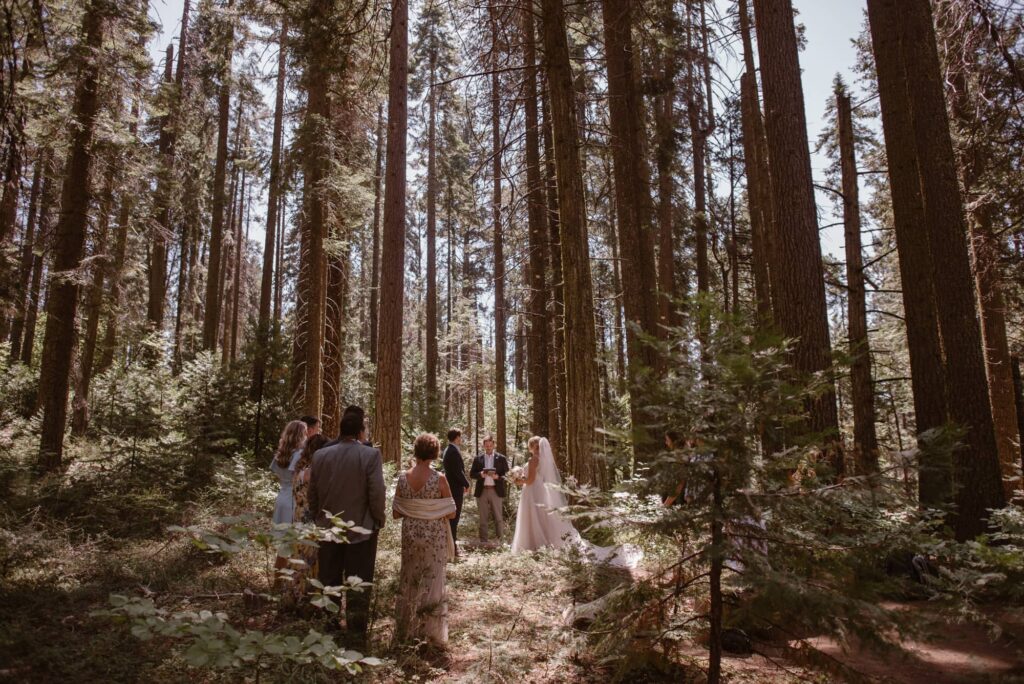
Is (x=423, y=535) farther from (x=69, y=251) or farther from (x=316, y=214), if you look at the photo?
(x=69, y=251)

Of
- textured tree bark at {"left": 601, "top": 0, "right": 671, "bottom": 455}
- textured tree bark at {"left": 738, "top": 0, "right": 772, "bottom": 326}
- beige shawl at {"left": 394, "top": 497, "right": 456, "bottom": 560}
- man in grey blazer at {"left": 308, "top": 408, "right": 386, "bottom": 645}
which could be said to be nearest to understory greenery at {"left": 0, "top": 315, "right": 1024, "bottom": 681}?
man in grey blazer at {"left": 308, "top": 408, "right": 386, "bottom": 645}

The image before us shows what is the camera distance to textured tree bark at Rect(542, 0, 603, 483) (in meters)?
7.04

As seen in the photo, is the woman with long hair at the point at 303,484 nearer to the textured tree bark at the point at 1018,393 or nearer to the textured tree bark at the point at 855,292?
the textured tree bark at the point at 855,292

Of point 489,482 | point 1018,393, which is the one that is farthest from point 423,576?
point 1018,393

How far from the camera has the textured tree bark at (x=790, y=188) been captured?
755 centimetres

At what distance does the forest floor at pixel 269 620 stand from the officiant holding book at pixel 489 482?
1.01 m

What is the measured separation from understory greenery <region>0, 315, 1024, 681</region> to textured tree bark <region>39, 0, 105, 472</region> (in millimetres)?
3538

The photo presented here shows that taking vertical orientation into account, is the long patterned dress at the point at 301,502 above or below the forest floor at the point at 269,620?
above

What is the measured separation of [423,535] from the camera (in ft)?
18.0

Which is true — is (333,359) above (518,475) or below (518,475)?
above

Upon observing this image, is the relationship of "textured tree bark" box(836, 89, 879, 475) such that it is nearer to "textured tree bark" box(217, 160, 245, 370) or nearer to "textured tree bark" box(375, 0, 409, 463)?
"textured tree bark" box(375, 0, 409, 463)

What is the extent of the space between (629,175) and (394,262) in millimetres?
5085

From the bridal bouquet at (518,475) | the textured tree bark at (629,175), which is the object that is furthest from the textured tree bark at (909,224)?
the bridal bouquet at (518,475)

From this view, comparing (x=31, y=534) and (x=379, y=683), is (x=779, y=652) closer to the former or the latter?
(x=379, y=683)
